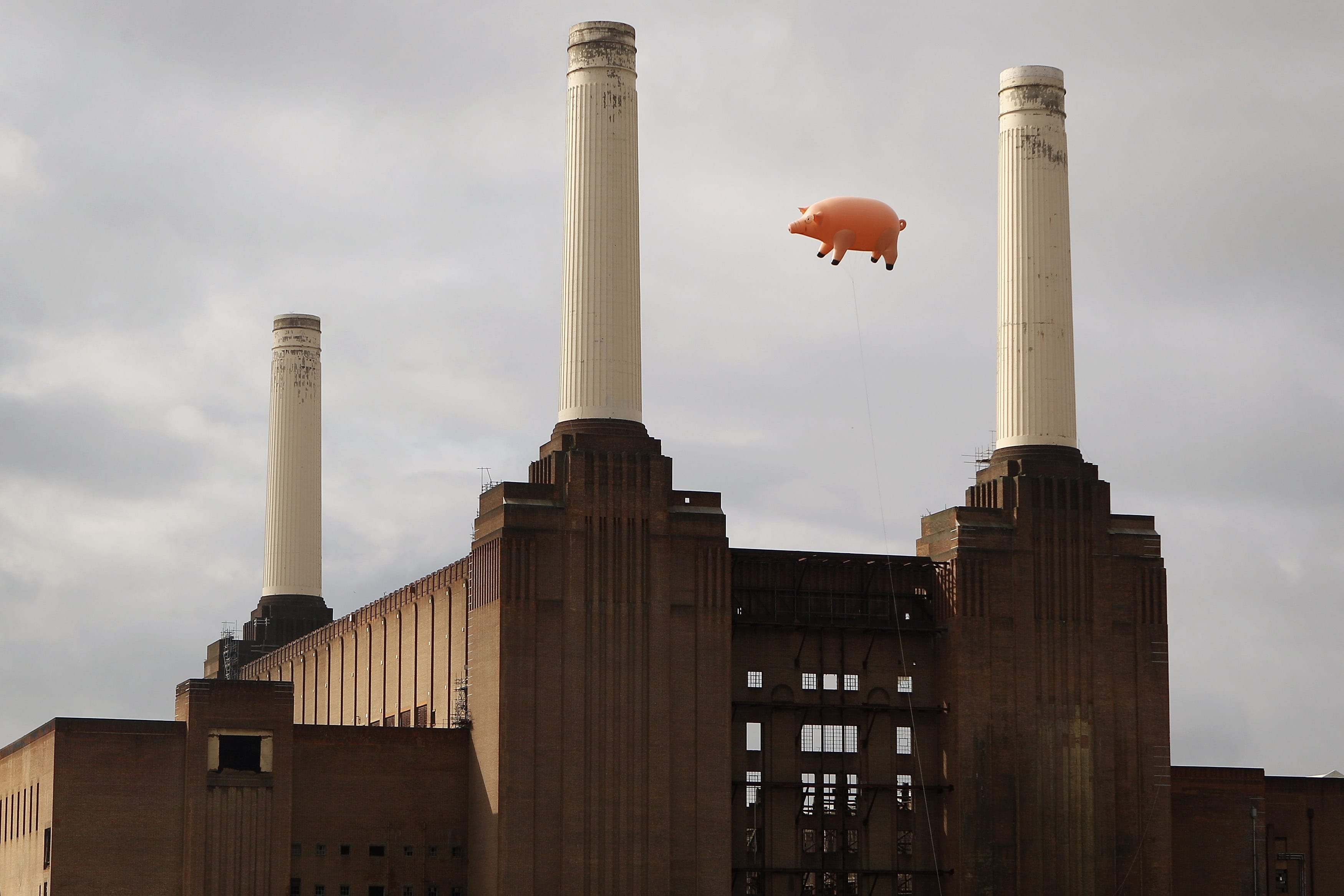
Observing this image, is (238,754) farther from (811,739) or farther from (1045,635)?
(1045,635)

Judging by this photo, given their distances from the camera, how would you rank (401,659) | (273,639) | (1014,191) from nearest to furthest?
(1014,191), (401,659), (273,639)

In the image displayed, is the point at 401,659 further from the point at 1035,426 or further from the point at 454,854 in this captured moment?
the point at 1035,426

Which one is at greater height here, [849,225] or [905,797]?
[849,225]

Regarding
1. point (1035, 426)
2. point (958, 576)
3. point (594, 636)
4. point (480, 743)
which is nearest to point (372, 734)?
point (480, 743)

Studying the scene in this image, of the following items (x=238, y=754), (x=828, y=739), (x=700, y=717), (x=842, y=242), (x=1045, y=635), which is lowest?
(x=238, y=754)

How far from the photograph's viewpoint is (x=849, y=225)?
8569 centimetres

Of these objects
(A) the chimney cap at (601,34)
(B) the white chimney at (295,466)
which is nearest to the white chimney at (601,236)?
(A) the chimney cap at (601,34)

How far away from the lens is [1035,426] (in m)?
97.1

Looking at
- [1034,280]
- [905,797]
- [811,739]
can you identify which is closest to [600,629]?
[811,739]

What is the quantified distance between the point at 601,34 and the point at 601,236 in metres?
8.53

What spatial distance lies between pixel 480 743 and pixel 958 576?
20.8 metres

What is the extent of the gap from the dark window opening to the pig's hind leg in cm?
2929

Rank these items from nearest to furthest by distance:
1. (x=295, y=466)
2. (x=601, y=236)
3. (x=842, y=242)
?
(x=842, y=242), (x=601, y=236), (x=295, y=466)

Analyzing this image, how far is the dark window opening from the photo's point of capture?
88750mm
